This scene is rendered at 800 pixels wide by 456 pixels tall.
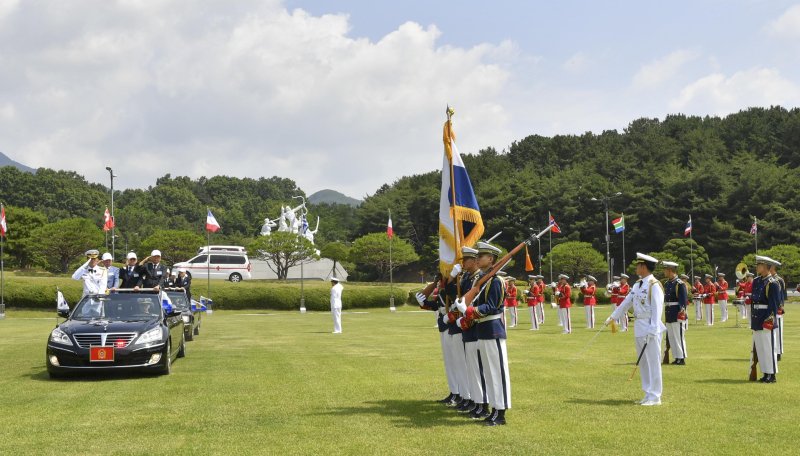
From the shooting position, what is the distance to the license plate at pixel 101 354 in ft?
43.4

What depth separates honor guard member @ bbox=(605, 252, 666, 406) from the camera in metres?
10.8

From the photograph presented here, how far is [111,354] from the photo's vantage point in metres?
13.3

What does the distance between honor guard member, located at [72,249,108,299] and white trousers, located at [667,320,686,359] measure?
39.0ft

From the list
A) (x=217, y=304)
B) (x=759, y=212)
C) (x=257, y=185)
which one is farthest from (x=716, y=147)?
(x=257, y=185)

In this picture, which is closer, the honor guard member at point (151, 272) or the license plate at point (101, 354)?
the license plate at point (101, 354)

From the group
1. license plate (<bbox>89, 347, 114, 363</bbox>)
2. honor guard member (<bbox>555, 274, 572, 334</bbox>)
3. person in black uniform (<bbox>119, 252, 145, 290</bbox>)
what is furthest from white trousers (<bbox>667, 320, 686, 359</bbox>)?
person in black uniform (<bbox>119, 252, 145, 290</bbox>)

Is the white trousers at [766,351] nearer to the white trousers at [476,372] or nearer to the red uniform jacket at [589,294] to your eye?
the white trousers at [476,372]

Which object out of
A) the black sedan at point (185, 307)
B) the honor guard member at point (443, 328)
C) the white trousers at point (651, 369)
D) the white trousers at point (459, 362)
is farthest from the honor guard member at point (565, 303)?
the white trousers at point (459, 362)

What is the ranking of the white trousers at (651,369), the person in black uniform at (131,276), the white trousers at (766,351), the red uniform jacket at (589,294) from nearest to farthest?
the white trousers at (651,369) < the white trousers at (766,351) < the person in black uniform at (131,276) < the red uniform jacket at (589,294)

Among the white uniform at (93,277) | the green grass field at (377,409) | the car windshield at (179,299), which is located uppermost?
the white uniform at (93,277)

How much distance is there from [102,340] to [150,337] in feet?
2.61

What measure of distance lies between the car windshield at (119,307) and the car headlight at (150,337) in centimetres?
84

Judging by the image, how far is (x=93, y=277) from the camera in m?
16.8

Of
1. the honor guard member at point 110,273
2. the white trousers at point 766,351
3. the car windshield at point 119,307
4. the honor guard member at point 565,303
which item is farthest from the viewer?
the honor guard member at point 565,303
